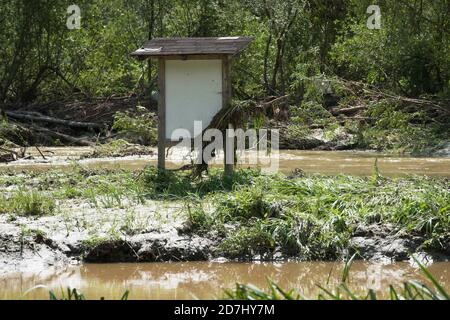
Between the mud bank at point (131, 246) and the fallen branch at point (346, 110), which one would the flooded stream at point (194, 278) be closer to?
the mud bank at point (131, 246)

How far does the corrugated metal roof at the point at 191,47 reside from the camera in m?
12.7

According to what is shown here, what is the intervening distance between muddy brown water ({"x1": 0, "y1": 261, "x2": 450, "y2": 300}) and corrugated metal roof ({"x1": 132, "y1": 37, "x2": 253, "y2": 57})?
421 cm

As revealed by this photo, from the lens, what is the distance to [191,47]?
503 inches

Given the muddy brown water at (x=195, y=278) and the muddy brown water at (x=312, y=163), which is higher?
the muddy brown water at (x=312, y=163)

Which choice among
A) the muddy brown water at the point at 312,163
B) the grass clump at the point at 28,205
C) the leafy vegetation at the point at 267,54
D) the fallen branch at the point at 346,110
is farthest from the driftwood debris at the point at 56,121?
the grass clump at the point at 28,205

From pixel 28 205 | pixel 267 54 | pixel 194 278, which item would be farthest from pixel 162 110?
pixel 267 54

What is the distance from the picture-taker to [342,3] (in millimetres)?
30328

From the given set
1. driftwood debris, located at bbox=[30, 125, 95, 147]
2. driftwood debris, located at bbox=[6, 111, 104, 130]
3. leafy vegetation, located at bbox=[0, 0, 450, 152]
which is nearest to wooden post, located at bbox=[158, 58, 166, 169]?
leafy vegetation, located at bbox=[0, 0, 450, 152]

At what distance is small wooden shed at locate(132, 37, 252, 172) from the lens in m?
12.9

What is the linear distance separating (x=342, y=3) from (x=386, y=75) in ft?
21.1

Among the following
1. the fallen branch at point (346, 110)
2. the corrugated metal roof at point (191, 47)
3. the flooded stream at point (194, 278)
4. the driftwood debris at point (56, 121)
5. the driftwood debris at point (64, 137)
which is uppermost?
the corrugated metal roof at point (191, 47)

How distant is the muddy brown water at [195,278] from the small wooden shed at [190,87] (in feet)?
13.2

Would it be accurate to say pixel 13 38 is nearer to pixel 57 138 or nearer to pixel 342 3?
pixel 57 138

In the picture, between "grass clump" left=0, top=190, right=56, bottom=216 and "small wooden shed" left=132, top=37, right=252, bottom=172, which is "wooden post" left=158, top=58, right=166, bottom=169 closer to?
"small wooden shed" left=132, top=37, right=252, bottom=172
